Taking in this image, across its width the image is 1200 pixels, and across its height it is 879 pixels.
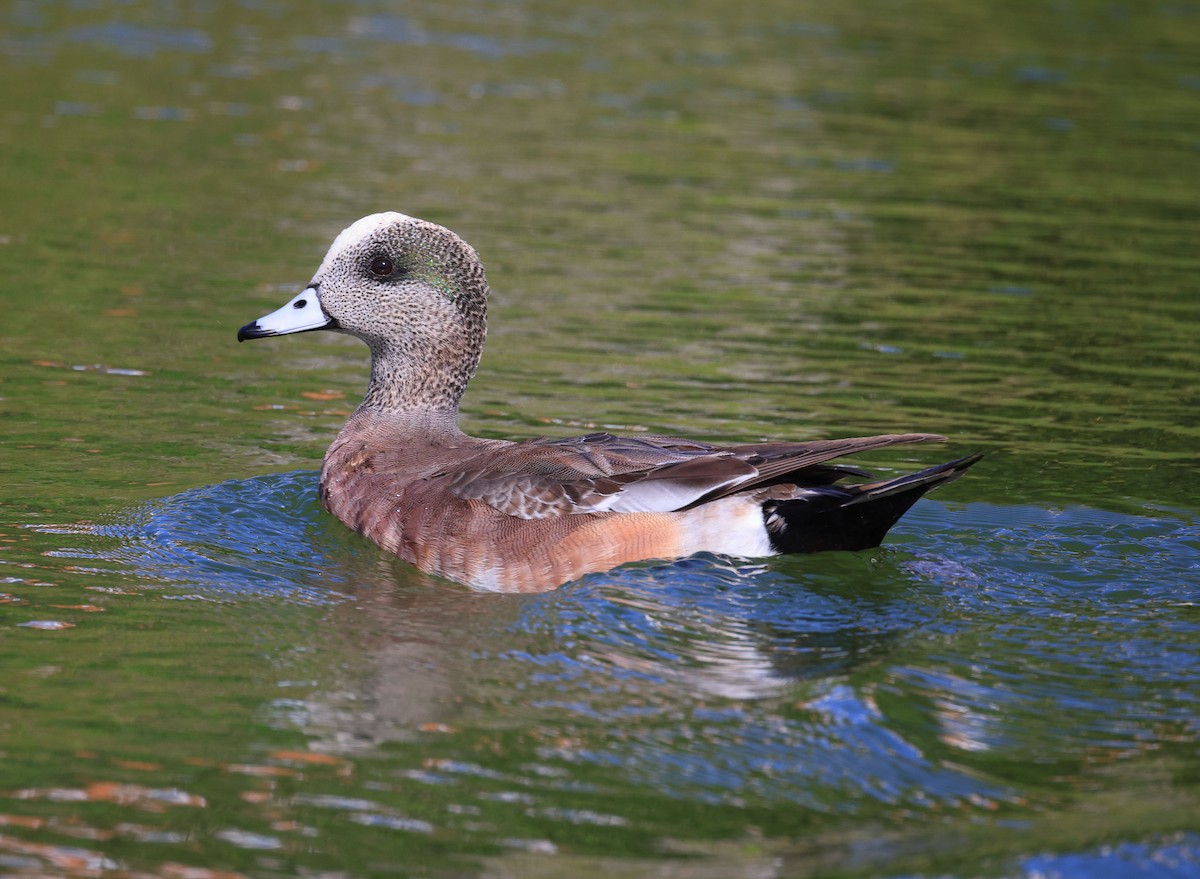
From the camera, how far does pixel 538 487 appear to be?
6.50m

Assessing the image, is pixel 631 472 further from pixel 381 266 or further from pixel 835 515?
pixel 381 266

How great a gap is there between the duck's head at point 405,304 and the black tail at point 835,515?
206 centimetres

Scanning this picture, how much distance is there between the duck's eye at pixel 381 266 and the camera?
7613 mm

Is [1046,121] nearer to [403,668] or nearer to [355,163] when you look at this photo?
[355,163]

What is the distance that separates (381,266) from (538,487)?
1.69 meters

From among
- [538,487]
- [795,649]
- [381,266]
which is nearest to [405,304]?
[381,266]

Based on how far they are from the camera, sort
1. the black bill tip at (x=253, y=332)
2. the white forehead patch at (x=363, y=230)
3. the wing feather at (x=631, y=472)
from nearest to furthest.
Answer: the wing feather at (x=631, y=472)
the black bill tip at (x=253, y=332)
the white forehead patch at (x=363, y=230)

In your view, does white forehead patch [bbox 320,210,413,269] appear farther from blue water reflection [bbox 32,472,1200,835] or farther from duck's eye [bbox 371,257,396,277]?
blue water reflection [bbox 32,472,1200,835]

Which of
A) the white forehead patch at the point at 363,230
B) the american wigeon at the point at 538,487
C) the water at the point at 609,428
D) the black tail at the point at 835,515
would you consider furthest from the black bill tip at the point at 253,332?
the black tail at the point at 835,515

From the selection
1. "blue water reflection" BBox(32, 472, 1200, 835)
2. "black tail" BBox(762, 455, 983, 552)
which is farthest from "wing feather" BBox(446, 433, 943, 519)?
"blue water reflection" BBox(32, 472, 1200, 835)

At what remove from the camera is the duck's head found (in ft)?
24.9

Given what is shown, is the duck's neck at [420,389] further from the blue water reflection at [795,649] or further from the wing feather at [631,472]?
the wing feather at [631,472]

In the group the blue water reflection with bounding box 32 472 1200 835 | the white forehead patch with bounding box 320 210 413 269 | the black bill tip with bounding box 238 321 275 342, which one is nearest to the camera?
the blue water reflection with bounding box 32 472 1200 835

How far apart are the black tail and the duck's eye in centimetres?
236
